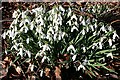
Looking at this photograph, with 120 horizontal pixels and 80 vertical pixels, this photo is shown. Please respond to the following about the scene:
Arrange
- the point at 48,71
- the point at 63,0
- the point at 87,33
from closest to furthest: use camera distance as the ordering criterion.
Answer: the point at 48,71
the point at 87,33
the point at 63,0

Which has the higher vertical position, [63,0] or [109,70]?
[63,0]

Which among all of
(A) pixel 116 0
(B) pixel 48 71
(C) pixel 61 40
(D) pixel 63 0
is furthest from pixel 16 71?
(A) pixel 116 0

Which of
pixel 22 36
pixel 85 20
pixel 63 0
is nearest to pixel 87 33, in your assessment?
pixel 85 20

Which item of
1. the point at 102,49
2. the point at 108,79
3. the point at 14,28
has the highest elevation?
the point at 14,28

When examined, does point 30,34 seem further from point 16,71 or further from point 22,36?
point 16,71

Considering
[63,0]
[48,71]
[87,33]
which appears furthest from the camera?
[63,0]

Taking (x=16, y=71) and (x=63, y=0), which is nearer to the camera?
(x=16, y=71)
